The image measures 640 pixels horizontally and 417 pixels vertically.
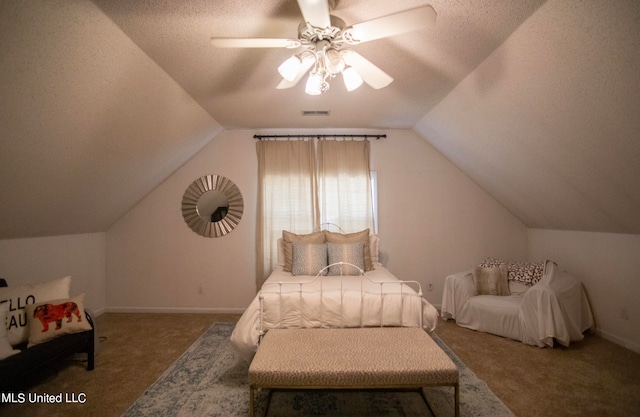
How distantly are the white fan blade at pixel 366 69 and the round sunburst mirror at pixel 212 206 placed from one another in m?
2.61

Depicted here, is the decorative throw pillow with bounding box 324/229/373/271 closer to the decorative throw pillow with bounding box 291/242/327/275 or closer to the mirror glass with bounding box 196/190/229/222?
the decorative throw pillow with bounding box 291/242/327/275

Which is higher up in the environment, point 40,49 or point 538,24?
point 538,24

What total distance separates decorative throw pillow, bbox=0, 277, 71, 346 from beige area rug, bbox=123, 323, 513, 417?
98cm

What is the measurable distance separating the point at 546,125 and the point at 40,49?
3.39 metres

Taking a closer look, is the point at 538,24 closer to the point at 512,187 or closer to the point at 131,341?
the point at 512,187

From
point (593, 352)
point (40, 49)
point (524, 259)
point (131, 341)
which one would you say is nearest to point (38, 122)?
point (40, 49)

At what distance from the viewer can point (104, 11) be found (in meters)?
1.73

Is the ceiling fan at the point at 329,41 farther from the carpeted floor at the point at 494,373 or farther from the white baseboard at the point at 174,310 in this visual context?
the white baseboard at the point at 174,310

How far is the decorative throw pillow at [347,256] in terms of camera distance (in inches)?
123

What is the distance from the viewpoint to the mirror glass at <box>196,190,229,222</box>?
407cm

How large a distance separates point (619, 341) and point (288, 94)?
3.93 metres

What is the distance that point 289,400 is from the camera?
6.67ft

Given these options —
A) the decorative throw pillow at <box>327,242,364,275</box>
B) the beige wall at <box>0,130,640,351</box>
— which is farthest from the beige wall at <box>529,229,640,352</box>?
the decorative throw pillow at <box>327,242,364,275</box>

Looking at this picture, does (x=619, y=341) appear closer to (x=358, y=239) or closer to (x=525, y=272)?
(x=525, y=272)
